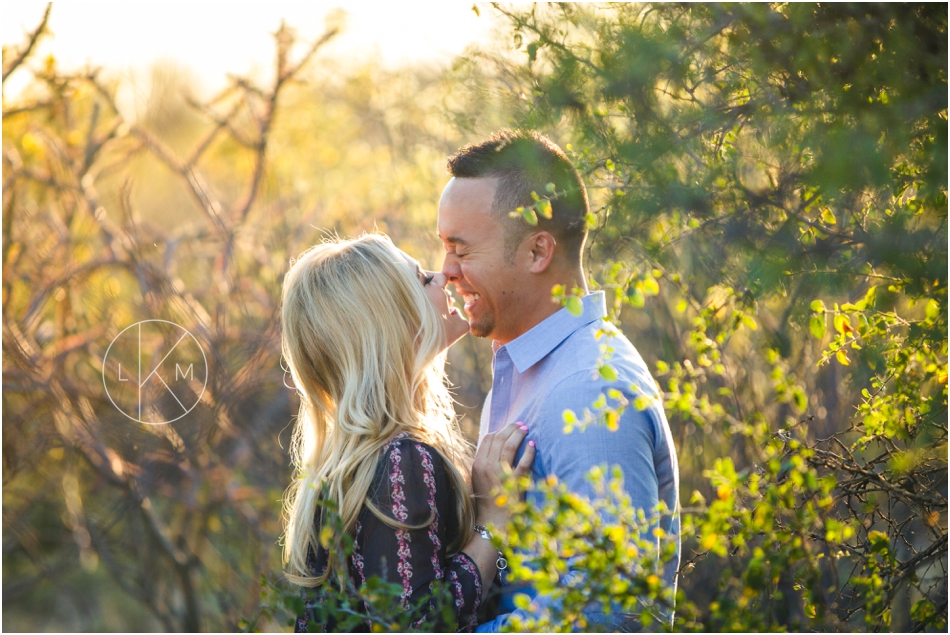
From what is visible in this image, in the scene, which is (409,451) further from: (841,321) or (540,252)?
(841,321)

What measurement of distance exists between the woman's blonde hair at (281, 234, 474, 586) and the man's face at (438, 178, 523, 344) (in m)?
0.21

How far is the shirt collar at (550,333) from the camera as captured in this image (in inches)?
102

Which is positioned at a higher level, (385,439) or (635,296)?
(635,296)

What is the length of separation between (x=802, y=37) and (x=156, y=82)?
14.7ft

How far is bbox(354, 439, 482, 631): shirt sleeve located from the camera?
2143 millimetres

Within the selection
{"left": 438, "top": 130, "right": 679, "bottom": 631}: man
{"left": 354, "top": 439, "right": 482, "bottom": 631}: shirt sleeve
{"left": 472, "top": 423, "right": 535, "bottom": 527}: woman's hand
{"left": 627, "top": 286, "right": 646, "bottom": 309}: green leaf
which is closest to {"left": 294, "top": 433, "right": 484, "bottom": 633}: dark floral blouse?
{"left": 354, "top": 439, "right": 482, "bottom": 631}: shirt sleeve

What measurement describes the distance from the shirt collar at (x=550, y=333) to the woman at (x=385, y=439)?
0.86 feet

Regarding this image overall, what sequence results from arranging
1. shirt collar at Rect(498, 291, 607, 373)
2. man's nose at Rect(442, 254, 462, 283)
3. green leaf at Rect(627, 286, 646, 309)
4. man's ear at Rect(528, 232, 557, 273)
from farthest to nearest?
man's nose at Rect(442, 254, 462, 283), man's ear at Rect(528, 232, 557, 273), shirt collar at Rect(498, 291, 607, 373), green leaf at Rect(627, 286, 646, 309)

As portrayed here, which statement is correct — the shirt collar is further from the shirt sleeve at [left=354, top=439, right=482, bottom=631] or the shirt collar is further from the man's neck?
the shirt sleeve at [left=354, top=439, right=482, bottom=631]

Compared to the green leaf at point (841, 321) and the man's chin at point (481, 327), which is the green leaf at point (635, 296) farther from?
the man's chin at point (481, 327)

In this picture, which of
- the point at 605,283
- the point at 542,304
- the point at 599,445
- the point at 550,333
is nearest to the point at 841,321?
the point at 605,283

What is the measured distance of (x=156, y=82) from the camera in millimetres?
5180

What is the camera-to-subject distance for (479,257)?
108 inches

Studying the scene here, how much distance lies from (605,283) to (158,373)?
10.9 feet
